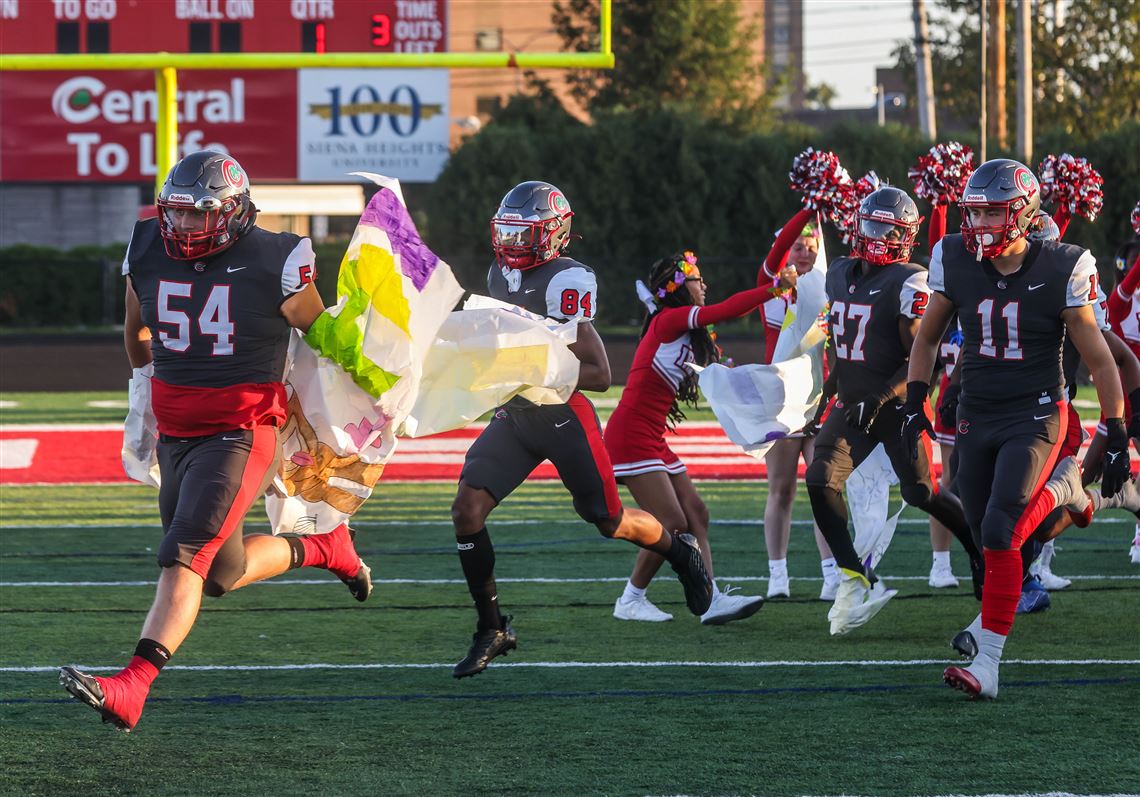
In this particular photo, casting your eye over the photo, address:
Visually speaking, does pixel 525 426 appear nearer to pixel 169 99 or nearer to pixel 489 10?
pixel 169 99

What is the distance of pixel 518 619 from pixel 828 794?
2.92 m

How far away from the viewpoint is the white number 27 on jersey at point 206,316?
5477mm

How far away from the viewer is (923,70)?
30672mm

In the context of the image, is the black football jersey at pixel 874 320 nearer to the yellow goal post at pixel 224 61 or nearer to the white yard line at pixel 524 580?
the white yard line at pixel 524 580

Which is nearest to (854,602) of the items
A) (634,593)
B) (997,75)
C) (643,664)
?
(643,664)

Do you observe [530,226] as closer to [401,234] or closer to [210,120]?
[401,234]

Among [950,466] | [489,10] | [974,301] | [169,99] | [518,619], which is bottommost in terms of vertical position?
[518,619]

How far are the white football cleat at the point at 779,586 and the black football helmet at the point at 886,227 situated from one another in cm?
160

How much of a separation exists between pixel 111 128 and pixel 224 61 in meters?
17.2

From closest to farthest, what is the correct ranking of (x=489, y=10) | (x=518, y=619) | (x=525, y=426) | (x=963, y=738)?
(x=963, y=738) → (x=525, y=426) → (x=518, y=619) → (x=489, y=10)

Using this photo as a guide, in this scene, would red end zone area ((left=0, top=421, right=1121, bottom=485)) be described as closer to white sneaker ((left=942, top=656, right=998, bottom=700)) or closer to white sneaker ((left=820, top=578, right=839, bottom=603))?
white sneaker ((left=820, top=578, right=839, bottom=603))

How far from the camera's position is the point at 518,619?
7.52 meters

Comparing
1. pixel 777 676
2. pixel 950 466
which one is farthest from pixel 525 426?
pixel 950 466

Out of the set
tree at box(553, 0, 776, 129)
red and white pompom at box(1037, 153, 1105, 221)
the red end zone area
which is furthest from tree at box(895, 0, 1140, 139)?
red and white pompom at box(1037, 153, 1105, 221)
